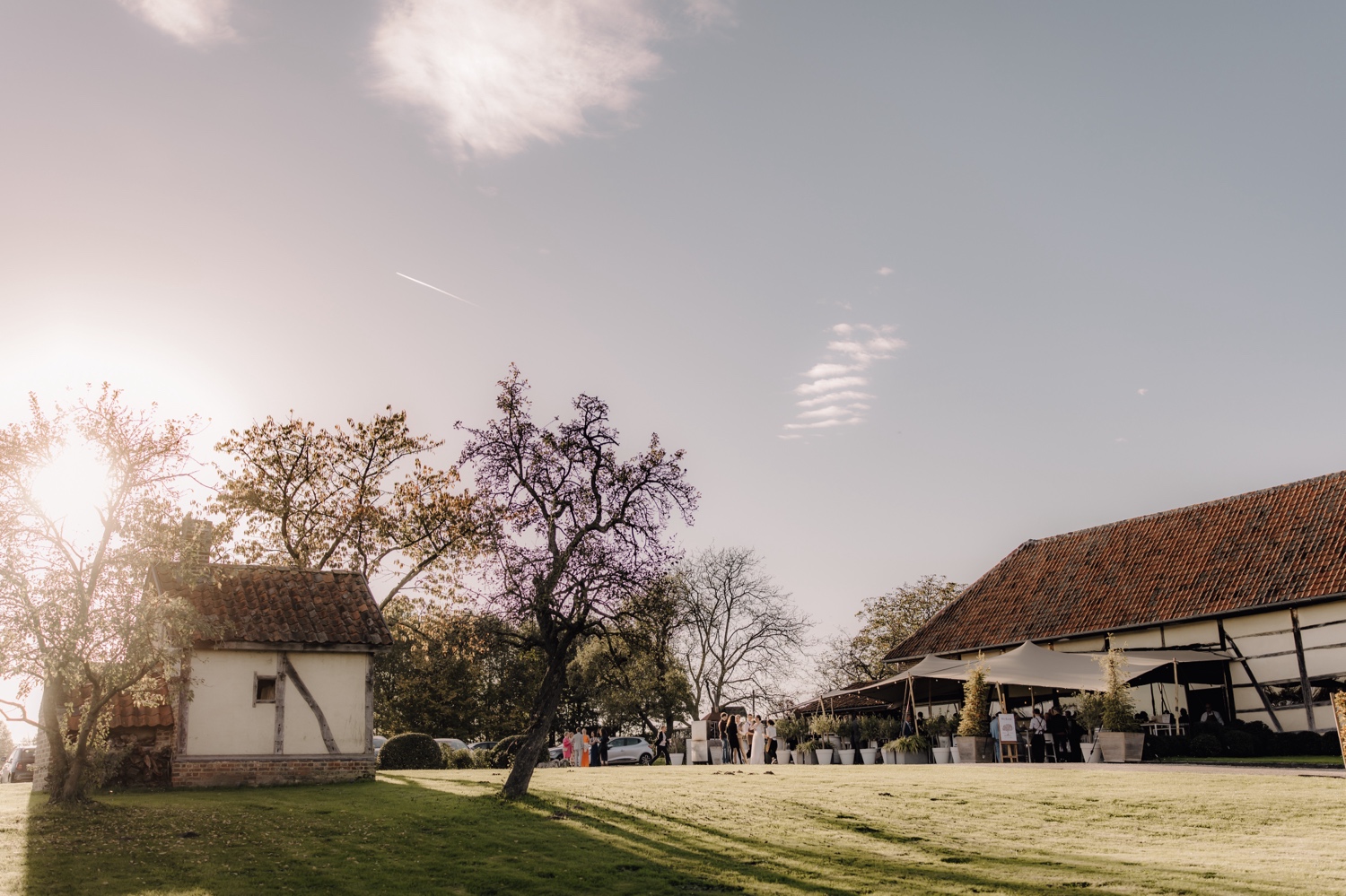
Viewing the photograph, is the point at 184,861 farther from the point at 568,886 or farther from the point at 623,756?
the point at 623,756

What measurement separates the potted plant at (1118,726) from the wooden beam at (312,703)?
16340 millimetres

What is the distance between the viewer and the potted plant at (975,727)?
971 inches

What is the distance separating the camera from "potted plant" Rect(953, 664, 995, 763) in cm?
2466

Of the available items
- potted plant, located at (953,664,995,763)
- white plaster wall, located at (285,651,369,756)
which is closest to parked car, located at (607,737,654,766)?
potted plant, located at (953,664,995,763)

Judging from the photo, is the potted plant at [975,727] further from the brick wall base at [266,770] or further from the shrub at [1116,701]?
the brick wall base at [266,770]

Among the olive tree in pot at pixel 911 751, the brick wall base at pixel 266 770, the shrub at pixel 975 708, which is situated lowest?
the olive tree in pot at pixel 911 751

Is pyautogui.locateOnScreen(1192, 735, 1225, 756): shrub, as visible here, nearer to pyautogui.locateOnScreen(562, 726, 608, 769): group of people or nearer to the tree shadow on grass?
the tree shadow on grass

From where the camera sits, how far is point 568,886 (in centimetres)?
998

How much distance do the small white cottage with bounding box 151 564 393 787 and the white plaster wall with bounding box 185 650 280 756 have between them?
0.02 m

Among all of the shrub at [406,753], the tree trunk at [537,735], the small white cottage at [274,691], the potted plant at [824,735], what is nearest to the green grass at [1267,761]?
the potted plant at [824,735]

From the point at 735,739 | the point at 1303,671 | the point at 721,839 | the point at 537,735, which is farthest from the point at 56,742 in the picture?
the point at 1303,671

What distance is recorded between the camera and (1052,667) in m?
25.5

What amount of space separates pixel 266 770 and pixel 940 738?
16215mm

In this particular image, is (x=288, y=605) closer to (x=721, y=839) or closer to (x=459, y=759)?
(x=721, y=839)
